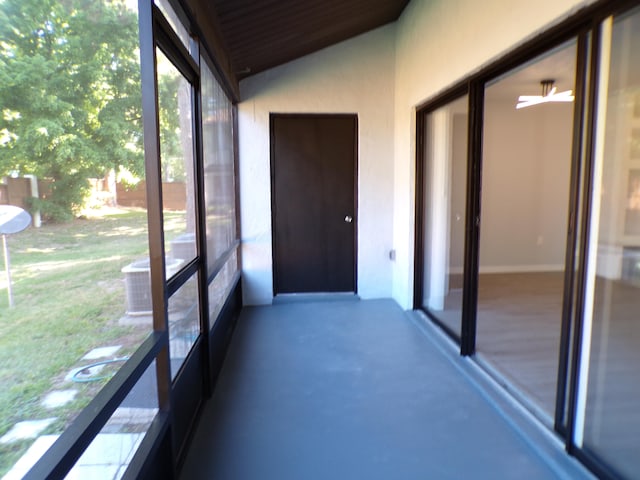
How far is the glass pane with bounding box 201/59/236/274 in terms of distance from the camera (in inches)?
107

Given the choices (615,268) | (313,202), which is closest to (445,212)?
(313,202)

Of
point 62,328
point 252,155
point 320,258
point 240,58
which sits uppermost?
point 240,58

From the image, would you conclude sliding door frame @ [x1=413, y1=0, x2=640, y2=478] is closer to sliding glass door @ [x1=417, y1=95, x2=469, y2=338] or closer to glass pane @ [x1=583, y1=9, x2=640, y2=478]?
glass pane @ [x1=583, y1=9, x2=640, y2=478]

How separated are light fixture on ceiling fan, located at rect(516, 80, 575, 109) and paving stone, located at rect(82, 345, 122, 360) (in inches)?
181

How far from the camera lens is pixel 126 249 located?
144 centimetres

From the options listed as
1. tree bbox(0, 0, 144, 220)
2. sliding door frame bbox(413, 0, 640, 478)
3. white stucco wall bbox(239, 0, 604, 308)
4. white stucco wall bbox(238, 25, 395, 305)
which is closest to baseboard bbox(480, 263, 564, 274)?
white stucco wall bbox(239, 0, 604, 308)

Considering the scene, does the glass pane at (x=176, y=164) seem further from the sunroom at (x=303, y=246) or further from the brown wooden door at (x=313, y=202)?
the brown wooden door at (x=313, y=202)

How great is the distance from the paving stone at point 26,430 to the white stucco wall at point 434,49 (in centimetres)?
231

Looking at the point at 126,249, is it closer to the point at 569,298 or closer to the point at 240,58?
the point at 569,298

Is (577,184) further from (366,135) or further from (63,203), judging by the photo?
(366,135)

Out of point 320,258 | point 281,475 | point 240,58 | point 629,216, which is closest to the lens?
point 629,216

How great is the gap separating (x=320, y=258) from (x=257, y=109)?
5.87 feet

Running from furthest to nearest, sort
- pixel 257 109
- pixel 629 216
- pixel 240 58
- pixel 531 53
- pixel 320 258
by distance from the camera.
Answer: pixel 320 258
pixel 257 109
pixel 240 58
pixel 531 53
pixel 629 216

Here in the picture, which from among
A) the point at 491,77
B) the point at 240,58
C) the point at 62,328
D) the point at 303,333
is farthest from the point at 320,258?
the point at 62,328
